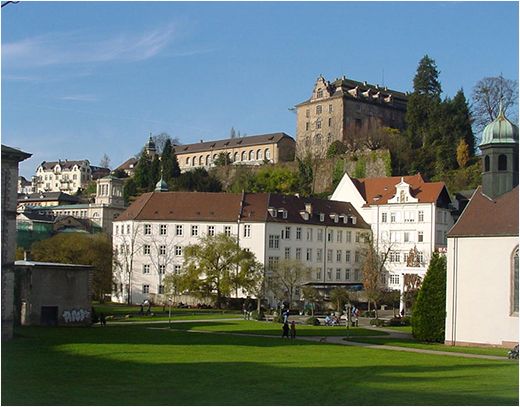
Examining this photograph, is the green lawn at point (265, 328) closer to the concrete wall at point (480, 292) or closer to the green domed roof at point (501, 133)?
the concrete wall at point (480, 292)

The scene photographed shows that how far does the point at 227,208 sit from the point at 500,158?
4143cm

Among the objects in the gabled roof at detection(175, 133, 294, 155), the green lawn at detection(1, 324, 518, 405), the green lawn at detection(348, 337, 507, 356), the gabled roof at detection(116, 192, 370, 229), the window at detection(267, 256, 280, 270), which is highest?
the gabled roof at detection(175, 133, 294, 155)

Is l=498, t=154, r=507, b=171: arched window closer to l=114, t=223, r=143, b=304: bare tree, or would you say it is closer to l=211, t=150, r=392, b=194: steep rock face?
l=114, t=223, r=143, b=304: bare tree

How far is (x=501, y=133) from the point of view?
45.5 metres

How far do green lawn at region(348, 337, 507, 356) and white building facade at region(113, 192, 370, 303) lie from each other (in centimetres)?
3645

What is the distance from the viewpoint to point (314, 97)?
119000 mm

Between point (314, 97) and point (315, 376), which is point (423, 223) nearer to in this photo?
point (314, 97)

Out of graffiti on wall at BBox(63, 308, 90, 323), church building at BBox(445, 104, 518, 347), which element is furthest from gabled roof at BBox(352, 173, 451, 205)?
graffiti on wall at BBox(63, 308, 90, 323)

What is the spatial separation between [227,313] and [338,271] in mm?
21464

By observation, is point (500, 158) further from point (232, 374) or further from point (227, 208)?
point (227, 208)

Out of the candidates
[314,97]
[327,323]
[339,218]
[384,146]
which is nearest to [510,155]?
[327,323]

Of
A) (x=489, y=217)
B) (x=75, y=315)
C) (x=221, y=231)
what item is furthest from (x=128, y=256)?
(x=489, y=217)

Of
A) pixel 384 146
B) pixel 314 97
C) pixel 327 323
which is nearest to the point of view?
pixel 327 323

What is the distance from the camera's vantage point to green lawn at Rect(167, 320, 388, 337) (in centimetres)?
4734
